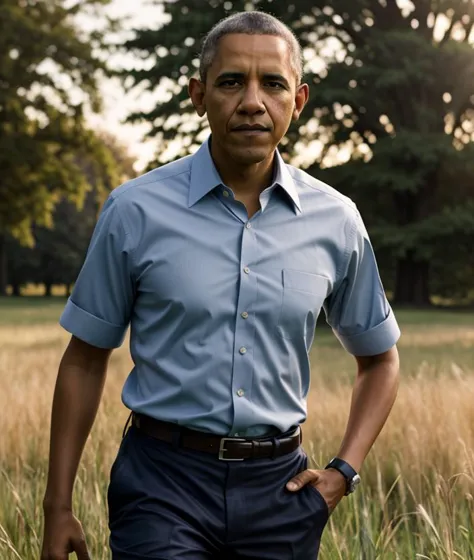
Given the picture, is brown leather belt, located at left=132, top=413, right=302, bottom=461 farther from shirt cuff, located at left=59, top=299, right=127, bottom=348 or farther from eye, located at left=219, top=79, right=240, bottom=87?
eye, located at left=219, top=79, right=240, bottom=87

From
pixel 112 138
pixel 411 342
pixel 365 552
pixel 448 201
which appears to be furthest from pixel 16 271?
pixel 365 552

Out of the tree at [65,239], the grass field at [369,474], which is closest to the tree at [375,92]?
the grass field at [369,474]

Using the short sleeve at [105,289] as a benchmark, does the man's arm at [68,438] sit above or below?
below

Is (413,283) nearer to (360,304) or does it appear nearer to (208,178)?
(360,304)

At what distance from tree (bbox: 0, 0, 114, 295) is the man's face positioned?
2068cm

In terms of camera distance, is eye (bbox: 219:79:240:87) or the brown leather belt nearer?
the brown leather belt

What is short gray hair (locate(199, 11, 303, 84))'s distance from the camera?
7.82 feet

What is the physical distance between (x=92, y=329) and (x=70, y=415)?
213mm

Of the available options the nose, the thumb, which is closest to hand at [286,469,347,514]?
the thumb

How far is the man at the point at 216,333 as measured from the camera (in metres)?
2.25

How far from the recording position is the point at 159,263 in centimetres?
232

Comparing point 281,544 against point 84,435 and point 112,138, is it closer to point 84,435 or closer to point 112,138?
point 84,435

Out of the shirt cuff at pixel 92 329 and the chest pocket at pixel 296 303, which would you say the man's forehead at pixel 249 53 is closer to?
the chest pocket at pixel 296 303

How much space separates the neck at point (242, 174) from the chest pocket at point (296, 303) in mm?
234
